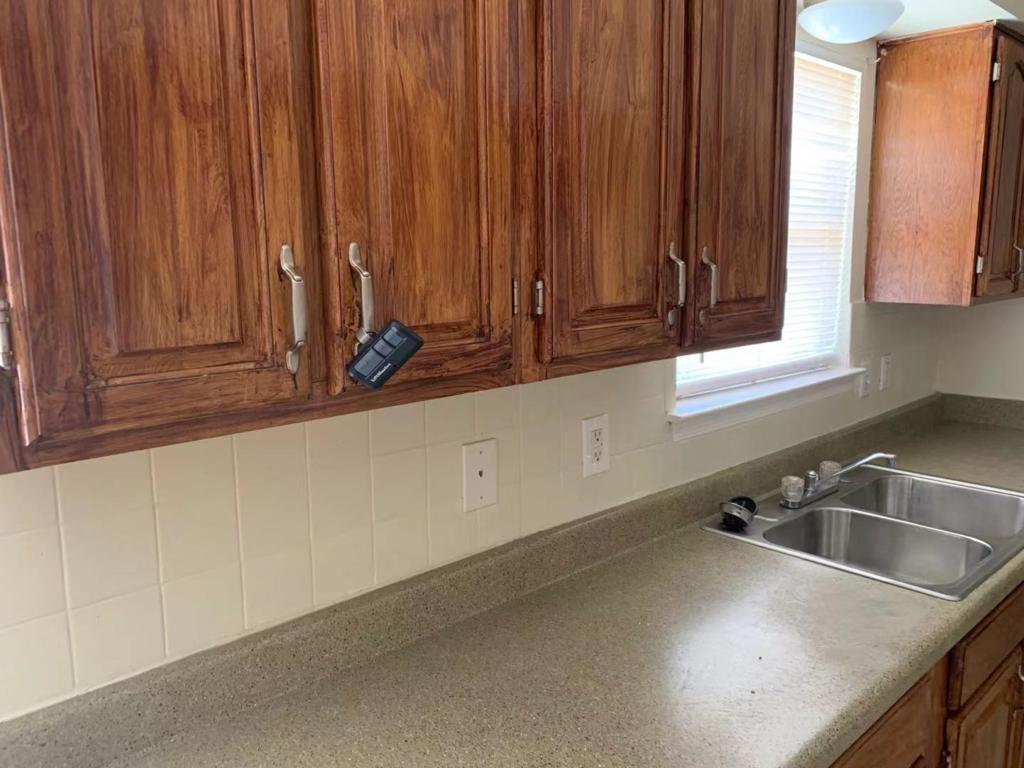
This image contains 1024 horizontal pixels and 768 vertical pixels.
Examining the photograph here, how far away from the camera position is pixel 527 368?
1.07m

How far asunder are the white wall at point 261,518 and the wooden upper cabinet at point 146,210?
Result: 34 cm

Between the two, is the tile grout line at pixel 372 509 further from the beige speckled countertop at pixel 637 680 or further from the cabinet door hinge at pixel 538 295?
the cabinet door hinge at pixel 538 295

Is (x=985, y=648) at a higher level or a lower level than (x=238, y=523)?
lower

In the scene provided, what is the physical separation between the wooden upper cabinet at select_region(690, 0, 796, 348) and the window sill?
0.45 meters

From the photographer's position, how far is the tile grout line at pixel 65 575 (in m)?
0.97

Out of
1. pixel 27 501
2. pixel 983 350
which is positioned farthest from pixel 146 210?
pixel 983 350

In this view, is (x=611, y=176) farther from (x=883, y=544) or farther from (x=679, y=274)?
(x=883, y=544)

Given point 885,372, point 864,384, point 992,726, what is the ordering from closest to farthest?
point 992,726 → point 864,384 → point 885,372

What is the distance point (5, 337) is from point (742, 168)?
1.13m

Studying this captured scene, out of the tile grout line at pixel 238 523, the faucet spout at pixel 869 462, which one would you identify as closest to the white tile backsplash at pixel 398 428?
the tile grout line at pixel 238 523

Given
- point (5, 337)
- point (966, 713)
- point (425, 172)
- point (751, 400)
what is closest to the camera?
point (5, 337)

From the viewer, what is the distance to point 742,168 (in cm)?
136

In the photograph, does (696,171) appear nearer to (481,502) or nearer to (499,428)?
(499,428)

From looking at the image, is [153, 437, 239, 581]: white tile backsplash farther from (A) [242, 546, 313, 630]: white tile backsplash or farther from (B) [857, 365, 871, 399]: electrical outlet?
(B) [857, 365, 871, 399]: electrical outlet
